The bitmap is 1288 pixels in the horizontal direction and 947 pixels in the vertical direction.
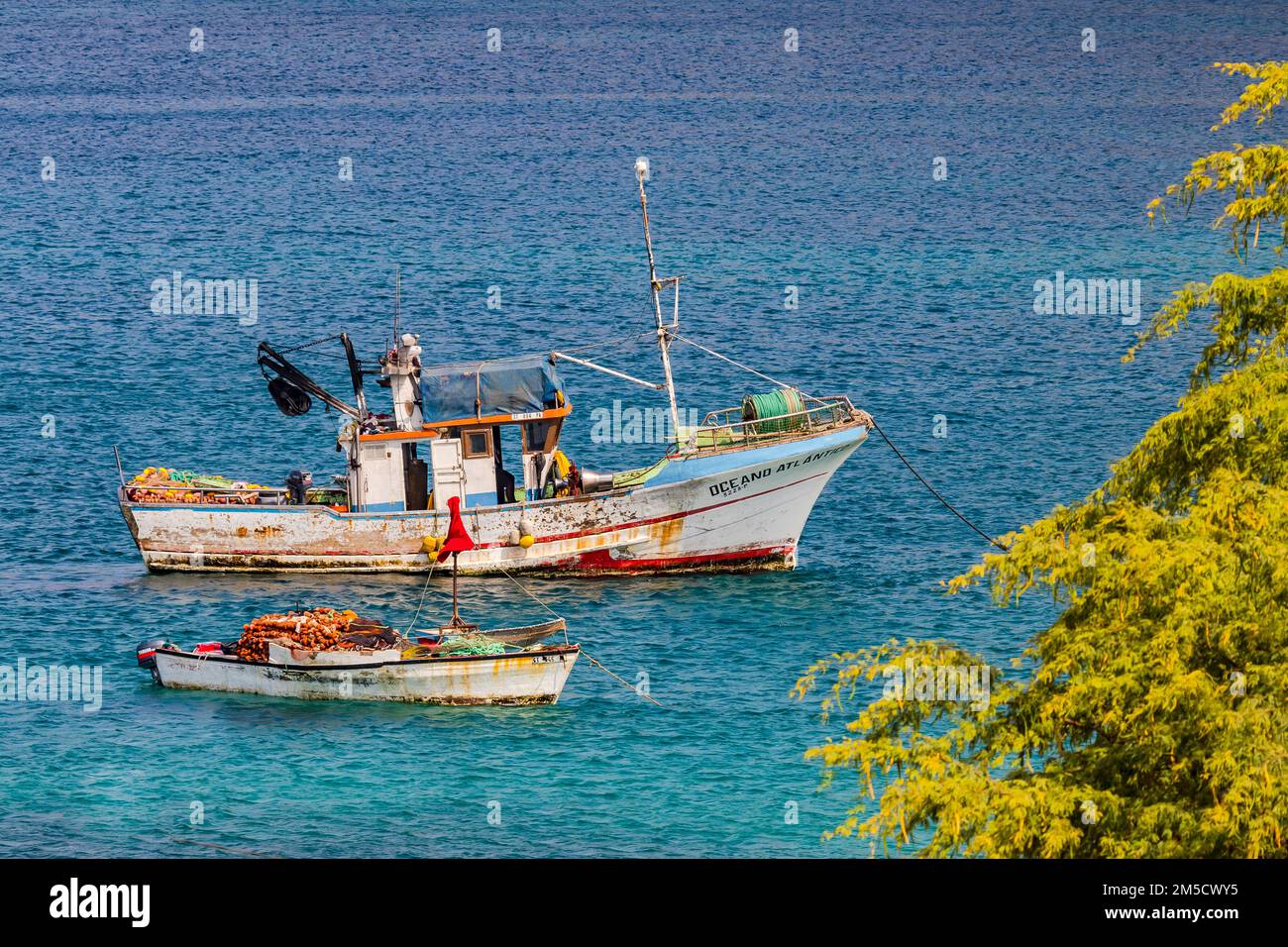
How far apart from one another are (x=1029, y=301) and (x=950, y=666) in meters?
80.7

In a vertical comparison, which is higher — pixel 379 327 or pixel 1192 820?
pixel 379 327

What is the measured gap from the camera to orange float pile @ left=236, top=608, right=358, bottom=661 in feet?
165

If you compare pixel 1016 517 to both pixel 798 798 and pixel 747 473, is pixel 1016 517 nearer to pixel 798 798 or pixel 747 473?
pixel 747 473

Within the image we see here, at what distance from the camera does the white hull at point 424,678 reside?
49812mm

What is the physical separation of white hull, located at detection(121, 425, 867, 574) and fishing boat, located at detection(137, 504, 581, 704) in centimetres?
970

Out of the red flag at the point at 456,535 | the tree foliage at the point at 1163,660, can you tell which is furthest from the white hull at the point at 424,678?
the tree foliage at the point at 1163,660

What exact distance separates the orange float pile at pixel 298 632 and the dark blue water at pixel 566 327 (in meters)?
1.47

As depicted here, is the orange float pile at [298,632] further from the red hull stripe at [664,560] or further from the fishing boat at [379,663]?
the red hull stripe at [664,560]

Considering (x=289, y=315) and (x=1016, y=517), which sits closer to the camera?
(x=1016, y=517)

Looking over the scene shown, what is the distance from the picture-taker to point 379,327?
99625 millimetres

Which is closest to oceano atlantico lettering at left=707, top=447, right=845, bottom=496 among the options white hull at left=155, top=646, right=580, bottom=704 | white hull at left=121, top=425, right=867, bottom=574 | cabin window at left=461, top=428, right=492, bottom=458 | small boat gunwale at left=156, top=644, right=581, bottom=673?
white hull at left=121, top=425, right=867, bottom=574
